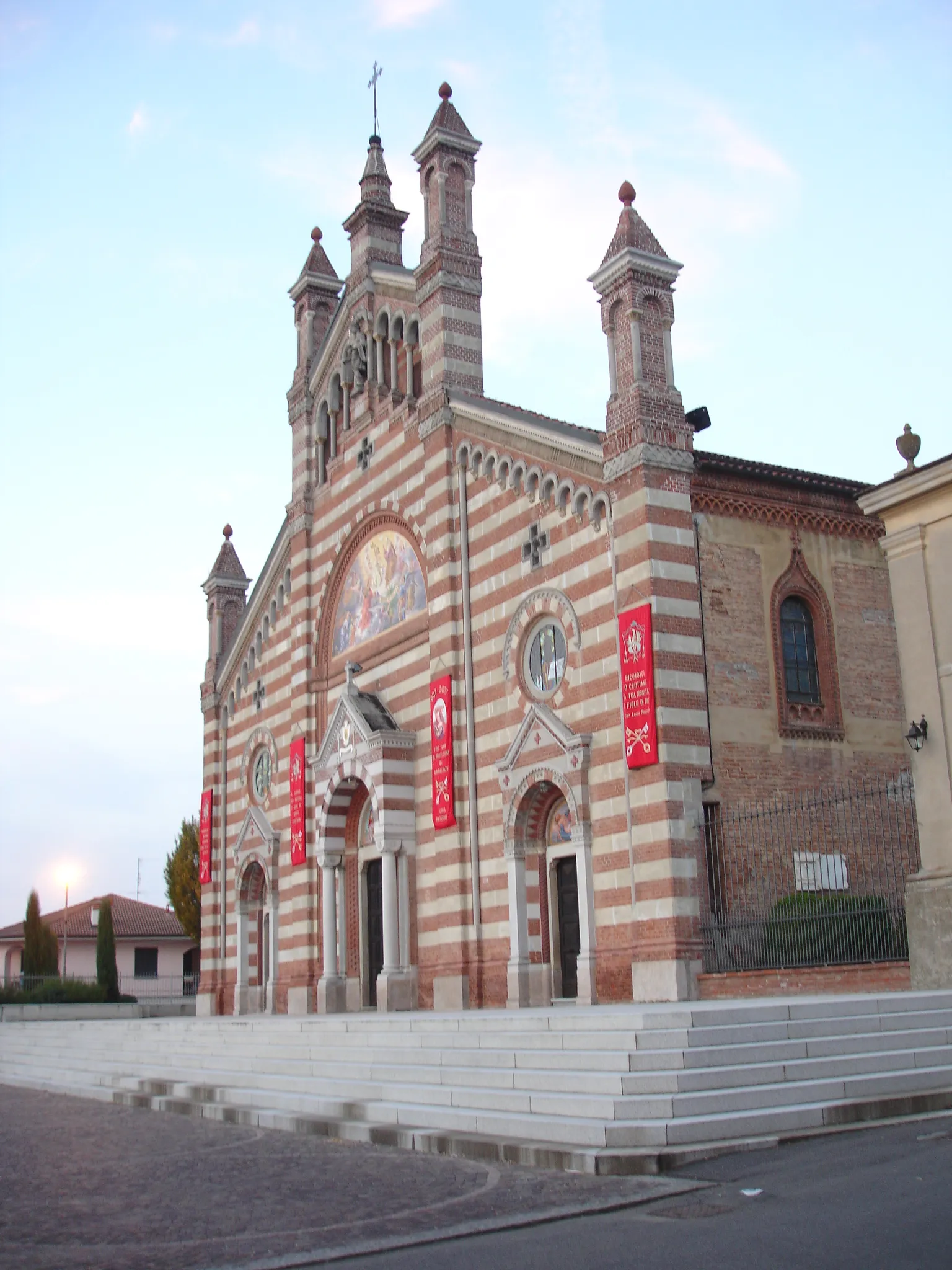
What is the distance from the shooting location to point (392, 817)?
25.1 meters

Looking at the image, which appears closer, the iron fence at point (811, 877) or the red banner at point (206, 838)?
the iron fence at point (811, 877)

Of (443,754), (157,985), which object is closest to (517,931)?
(443,754)

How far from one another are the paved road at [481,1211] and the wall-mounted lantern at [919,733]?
6667 mm

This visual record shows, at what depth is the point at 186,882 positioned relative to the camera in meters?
59.9

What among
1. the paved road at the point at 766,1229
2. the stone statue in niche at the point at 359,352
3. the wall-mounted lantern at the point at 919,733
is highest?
the stone statue in niche at the point at 359,352

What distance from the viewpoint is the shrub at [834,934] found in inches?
695

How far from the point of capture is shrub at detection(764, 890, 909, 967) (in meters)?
17.7

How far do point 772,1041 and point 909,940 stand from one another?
502 centimetres

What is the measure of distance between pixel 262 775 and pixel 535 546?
1302 centimetres

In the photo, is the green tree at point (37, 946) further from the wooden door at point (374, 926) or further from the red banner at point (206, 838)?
the wooden door at point (374, 926)

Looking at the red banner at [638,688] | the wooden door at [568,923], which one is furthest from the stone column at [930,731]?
the wooden door at [568,923]

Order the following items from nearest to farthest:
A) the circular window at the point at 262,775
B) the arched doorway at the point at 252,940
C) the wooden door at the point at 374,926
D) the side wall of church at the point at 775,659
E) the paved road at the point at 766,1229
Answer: the paved road at the point at 766,1229
the side wall of church at the point at 775,659
the wooden door at the point at 374,926
the arched doorway at the point at 252,940
the circular window at the point at 262,775

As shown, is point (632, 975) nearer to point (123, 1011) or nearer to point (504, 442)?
point (504, 442)

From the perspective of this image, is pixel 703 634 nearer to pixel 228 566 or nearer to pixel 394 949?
pixel 394 949
